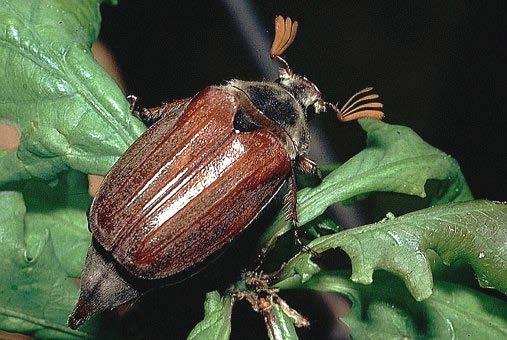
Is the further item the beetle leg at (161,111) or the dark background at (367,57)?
the dark background at (367,57)

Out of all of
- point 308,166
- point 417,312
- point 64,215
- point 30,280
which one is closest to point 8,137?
point 64,215

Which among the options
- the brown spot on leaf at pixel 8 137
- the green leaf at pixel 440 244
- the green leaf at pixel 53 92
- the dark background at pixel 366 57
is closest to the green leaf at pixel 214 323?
the green leaf at pixel 440 244

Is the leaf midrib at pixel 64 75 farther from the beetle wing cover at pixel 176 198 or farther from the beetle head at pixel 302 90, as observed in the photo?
the beetle head at pixel 302 90

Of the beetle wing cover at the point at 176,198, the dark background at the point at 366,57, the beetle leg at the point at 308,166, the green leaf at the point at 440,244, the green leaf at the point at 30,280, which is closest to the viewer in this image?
the green leaf at the point at 440,244

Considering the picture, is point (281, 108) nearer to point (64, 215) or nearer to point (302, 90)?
point (302, 90)

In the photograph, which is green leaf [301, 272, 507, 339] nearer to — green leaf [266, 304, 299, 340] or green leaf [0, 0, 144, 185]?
green leaf [266, 304, 299, 340]

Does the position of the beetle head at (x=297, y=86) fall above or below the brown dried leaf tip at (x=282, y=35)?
below

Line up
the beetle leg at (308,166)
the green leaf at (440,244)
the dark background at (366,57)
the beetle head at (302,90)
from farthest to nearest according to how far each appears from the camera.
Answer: the dark background at (366,57)
the beetle head at (302,90)
the beetle leg at (308,166)
the green leaf at (440,244)

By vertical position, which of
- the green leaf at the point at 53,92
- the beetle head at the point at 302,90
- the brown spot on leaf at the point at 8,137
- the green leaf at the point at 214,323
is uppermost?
the green leaf at the point at 53,92

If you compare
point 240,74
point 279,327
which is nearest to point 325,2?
point 240,74
